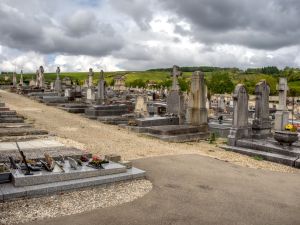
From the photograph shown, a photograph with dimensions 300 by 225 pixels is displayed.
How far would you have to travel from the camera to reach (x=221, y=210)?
6.39m

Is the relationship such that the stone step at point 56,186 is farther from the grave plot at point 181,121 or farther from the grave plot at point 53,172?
the grave plot at point 181,121

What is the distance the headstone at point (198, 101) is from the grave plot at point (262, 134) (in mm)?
2644

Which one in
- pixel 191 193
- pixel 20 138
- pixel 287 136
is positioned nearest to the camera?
pixel 191 193

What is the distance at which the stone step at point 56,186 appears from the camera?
21.6 feet

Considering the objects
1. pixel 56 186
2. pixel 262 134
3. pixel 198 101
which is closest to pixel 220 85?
pixel 198 101

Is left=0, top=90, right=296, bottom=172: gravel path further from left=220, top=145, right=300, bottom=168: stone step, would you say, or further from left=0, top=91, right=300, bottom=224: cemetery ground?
left=220, top=145, right=300, bottom=168: stone step

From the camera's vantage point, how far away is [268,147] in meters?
12.0

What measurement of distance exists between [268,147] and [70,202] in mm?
8017

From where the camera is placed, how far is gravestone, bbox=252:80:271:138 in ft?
47.9

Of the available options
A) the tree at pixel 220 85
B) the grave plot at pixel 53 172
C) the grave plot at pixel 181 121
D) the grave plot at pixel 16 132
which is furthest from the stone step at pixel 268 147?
the tree at pixel 220 85

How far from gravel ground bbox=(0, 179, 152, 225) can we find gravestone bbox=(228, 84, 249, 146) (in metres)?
6.65

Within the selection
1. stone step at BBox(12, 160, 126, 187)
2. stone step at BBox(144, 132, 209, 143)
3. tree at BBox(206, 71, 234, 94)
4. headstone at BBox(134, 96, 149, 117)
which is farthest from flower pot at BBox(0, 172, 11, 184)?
tree at BBox(206, 71, 234, 94)

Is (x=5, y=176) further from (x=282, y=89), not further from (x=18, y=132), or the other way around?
(x=282, y=89)

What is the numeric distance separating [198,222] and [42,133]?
32.0 feet
